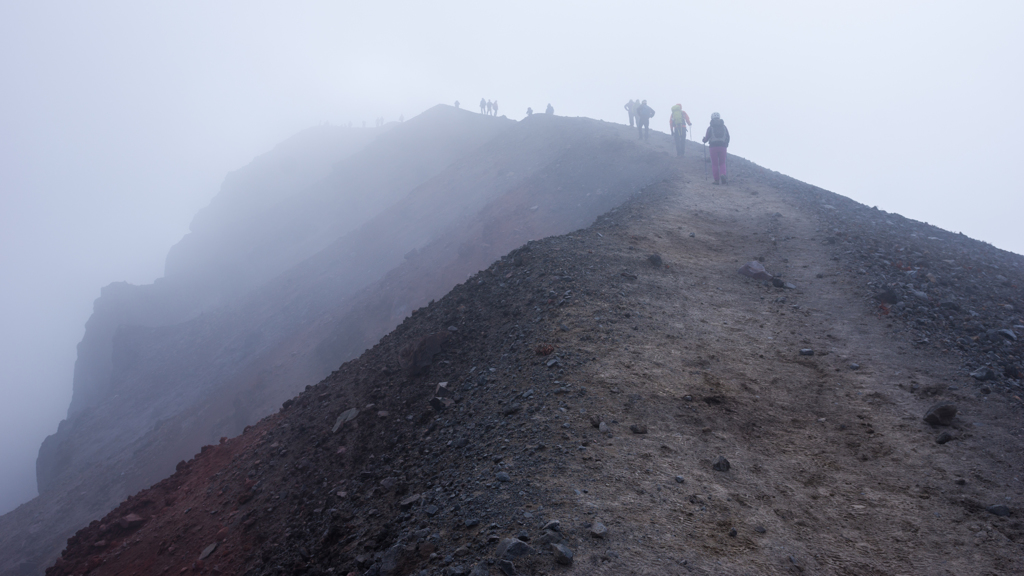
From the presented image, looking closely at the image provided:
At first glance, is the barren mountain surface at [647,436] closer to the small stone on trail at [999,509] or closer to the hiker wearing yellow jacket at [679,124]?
the small stone on trail at [999,509]

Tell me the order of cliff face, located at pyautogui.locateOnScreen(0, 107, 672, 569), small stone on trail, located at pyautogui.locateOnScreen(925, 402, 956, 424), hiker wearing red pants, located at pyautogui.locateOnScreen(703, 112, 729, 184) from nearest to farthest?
small stone on trail, located at pyautogui.locateOnScreen(925, 402, 956, 424), hiker wearing red pants, located at pyautogui.locateOnScreen(703, 112, 729, 184), cliff face, located at pyautogui.locateOnScreen(0, 107, 672, 569)

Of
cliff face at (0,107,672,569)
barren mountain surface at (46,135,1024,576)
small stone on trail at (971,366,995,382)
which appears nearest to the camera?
barren mountain surface at (46,135,1024,576)

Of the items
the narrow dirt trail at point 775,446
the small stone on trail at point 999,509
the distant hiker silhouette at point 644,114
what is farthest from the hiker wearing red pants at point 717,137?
the small stone on trail at point 999,509

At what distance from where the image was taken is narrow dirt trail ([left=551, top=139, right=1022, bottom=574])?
A: 3934mm

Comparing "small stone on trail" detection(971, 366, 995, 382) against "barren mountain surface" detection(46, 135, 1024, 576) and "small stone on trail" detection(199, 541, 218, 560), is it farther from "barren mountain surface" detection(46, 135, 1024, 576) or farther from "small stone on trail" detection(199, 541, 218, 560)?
"small stone on trail" detection(199, 541, 218, 560)

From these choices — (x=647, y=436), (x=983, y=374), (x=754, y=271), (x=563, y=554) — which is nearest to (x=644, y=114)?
(x=754, y=271)

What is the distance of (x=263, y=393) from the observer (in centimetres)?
2862

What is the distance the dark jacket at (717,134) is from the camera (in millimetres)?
16453

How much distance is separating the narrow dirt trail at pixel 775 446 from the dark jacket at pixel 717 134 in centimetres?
880

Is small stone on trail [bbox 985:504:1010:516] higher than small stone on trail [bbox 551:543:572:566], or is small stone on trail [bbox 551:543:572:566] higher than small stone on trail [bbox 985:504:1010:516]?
small stone on trail [bbox 985:504:1010:516]

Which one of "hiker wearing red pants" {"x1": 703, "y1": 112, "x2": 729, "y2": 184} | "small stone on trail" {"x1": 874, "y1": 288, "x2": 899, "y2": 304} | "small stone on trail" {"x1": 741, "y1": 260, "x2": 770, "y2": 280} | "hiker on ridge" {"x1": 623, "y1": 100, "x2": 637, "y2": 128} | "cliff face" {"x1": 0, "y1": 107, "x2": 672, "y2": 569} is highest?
"hiker on ridge" {"x1": 623, "y1": 100, "x2": 637, "y2": 128}

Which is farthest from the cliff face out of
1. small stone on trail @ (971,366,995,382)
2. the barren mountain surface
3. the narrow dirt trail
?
small stone on trail @ (971,366,995,382)

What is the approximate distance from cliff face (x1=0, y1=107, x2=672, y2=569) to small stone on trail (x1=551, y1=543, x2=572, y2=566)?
67.3ft

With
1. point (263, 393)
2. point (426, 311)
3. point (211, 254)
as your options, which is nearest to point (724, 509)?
point (426, 311)
